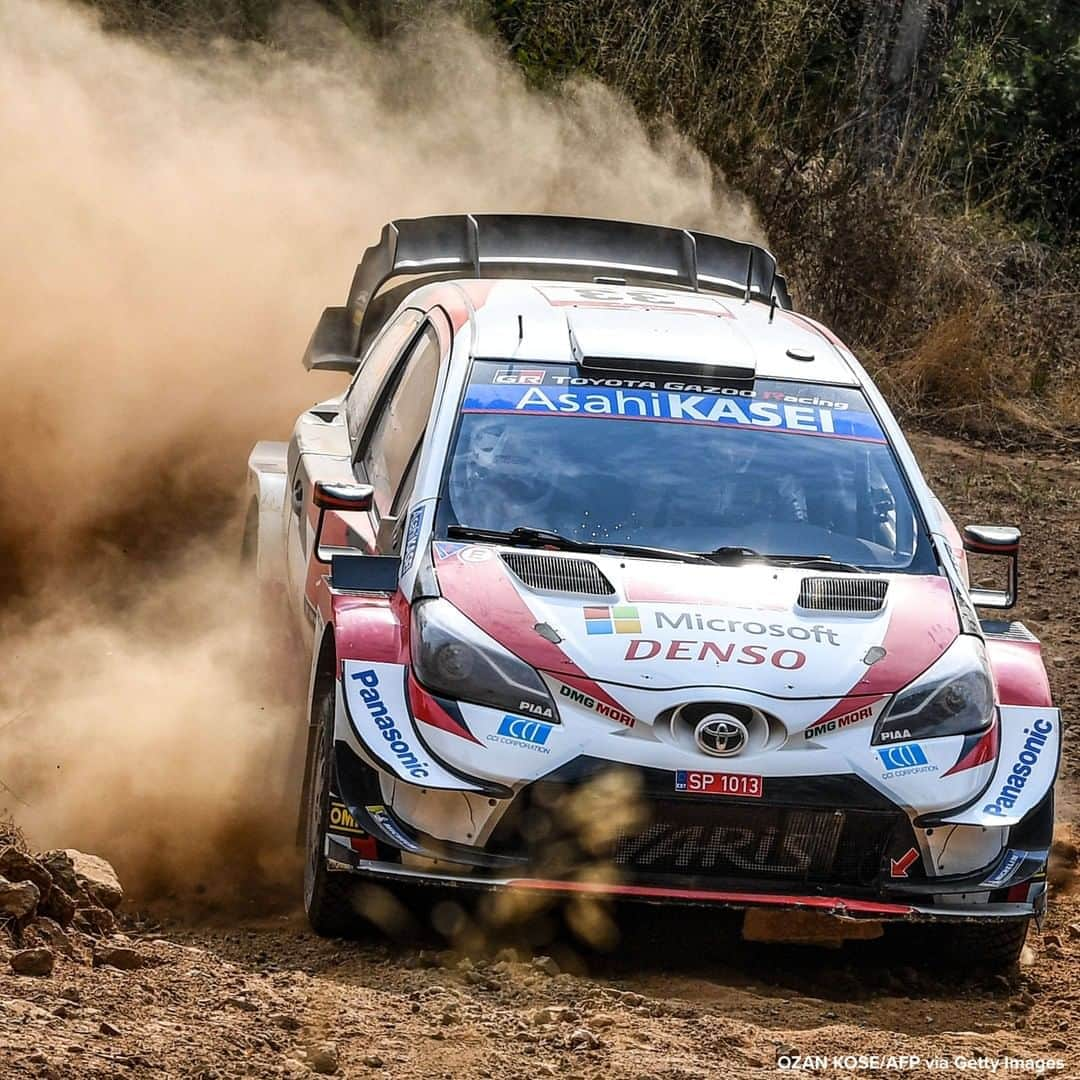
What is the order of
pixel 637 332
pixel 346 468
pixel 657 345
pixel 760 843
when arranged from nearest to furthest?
pixel 760 843 < pixel 657 345 < pixel 637 332 < pixel 346 468

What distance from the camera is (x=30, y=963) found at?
4.56 meters

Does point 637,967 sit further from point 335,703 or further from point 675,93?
point 675,93

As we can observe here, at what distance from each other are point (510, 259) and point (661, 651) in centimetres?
340

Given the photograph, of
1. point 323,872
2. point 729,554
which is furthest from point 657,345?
point 323,872

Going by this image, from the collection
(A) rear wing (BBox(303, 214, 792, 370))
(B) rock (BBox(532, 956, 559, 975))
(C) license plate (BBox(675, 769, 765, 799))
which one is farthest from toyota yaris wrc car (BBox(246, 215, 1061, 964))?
(A) rear wing (BBox(303, 214, 792, 370))

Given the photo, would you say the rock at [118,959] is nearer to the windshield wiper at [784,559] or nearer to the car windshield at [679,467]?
the car windshield at [679,467]

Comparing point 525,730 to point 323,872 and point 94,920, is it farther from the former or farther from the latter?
point 94,920

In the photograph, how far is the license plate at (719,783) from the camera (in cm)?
506

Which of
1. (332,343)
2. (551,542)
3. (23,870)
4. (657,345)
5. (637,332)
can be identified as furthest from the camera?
(332,343)

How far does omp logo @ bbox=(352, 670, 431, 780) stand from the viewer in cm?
511

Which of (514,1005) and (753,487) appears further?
(753,487)

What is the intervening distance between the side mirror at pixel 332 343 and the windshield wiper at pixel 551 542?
2723 millimetres

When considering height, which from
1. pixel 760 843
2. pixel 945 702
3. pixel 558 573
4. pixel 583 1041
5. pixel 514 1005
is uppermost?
pixel 558 573

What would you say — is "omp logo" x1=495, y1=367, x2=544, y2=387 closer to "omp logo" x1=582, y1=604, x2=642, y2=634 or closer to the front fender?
"omp logo" x1=582, y1=604, x2=642, y2=634
